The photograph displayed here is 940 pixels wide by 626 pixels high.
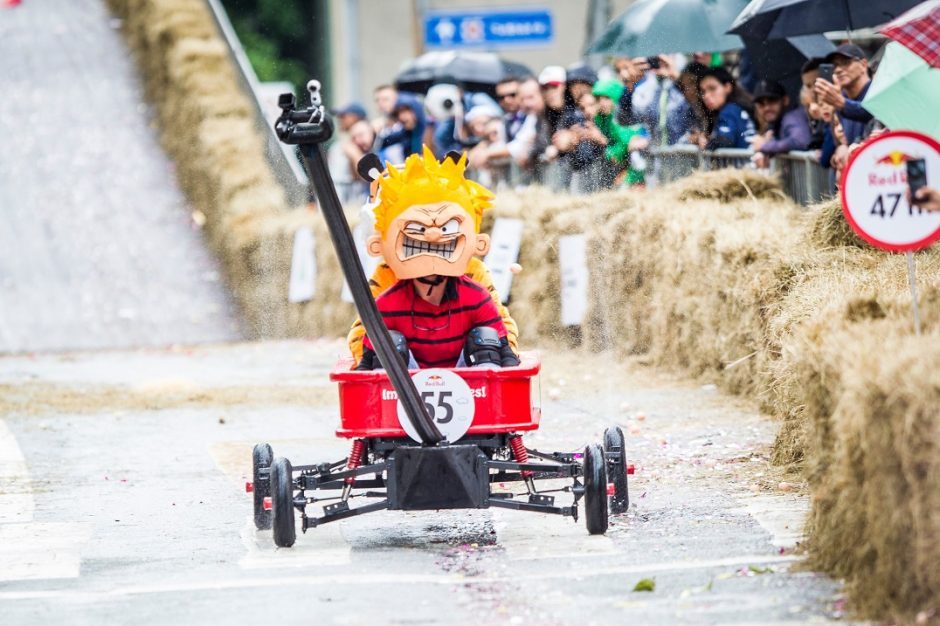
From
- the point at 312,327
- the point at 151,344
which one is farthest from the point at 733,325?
the point at 151,344

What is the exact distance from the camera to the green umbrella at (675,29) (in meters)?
14.7

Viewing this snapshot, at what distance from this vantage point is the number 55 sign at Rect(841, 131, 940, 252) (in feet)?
26.0

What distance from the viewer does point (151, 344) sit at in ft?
75.3

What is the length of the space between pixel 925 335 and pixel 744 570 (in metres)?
1.32

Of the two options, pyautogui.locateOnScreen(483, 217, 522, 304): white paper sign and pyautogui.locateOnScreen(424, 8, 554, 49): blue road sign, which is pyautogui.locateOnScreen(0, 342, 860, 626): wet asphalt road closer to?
pyautogui.locateOnScreen(483, 217, 522, 304): white paper sign

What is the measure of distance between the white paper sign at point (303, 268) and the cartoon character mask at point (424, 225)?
13421mm

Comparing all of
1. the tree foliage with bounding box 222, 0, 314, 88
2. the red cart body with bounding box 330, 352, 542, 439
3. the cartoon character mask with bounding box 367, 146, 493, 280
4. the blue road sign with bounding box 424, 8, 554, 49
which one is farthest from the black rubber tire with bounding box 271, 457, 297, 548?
the tree foliage with bounding box 222, 0, 314, 88

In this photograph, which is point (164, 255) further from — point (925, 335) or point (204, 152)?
point (925, 335)

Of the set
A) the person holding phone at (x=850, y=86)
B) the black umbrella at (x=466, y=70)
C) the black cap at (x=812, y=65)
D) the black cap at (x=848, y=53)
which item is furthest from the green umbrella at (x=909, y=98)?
the black umbrella at (x=466, y=70)

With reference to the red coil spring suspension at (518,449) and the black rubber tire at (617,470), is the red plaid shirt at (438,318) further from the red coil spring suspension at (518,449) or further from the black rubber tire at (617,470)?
the black rubber tire at (617,470)

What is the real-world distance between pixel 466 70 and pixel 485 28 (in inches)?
410

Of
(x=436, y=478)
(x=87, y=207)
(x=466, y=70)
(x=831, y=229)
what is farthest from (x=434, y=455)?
(x=87, y=207)

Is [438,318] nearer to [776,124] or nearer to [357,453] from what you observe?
[357,453]

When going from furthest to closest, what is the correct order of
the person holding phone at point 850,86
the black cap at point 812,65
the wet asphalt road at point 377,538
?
1. the black cap at point 812,65
2. the person holding phone at point 850,86
3. the wet asphalt road at point 377,538
